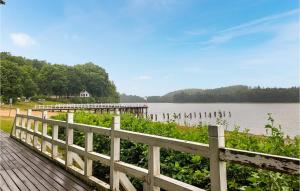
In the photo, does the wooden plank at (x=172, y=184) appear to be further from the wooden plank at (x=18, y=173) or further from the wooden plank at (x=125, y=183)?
the wooden plank at (x=18, y=173)

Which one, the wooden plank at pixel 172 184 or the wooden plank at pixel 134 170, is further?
the wooden plank at pixel 134 170

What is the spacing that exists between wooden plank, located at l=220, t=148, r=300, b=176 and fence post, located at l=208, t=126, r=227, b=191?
74 mm

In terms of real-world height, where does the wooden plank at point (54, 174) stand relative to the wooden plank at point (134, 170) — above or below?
below

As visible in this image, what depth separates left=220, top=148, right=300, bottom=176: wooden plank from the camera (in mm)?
2797

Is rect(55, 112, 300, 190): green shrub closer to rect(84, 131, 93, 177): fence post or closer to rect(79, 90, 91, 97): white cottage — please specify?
rect(84, 131, 93, 177): fence post

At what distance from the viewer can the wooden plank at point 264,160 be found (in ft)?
9.18

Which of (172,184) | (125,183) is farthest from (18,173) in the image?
(172,184)

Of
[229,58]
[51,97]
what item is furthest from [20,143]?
[51,97]

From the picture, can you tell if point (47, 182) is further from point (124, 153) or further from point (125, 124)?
point (125, 124)

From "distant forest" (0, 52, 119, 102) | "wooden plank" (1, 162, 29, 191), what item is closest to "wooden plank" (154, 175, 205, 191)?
"wooden plank" (1, 162, 29, 191)

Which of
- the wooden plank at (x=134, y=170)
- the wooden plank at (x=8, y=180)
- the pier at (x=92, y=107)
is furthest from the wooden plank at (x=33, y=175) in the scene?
the pier at (x=92, y=107)

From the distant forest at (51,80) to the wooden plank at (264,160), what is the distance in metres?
74.1

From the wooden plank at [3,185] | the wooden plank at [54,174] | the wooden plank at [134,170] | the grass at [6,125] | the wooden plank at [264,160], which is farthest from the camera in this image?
the grass at [6,125]

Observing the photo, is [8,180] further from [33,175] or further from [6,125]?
[6,125]
